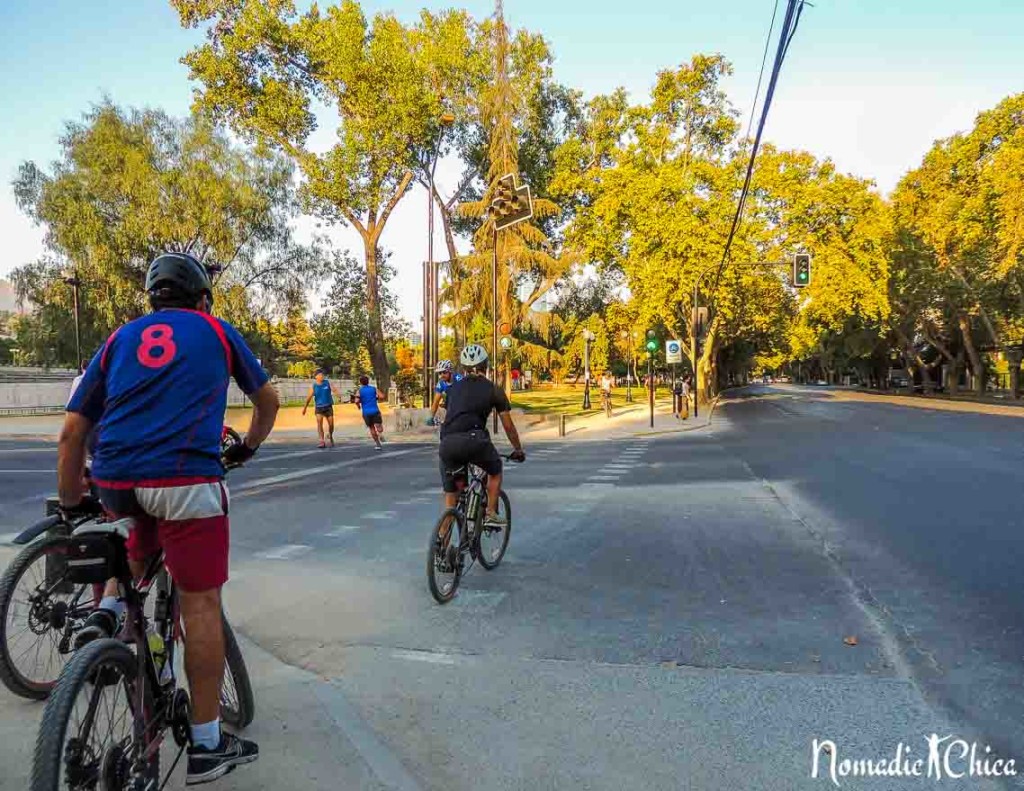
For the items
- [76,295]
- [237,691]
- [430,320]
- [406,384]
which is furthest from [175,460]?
[76,295]

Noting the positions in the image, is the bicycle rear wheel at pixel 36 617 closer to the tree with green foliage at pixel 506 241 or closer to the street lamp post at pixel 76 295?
the tree with green foliage at pixel 506 241

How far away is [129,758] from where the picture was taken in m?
2.20

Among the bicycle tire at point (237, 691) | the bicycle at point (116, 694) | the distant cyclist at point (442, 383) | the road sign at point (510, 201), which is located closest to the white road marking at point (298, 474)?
the distant cyclist at point (442, 383)

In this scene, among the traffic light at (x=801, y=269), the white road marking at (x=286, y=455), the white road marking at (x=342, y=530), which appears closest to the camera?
the white road marking at (x=342, y=530)

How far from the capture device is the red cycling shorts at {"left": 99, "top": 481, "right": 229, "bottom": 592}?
2.35 m

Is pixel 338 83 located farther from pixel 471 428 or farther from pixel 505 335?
pixel 471 428

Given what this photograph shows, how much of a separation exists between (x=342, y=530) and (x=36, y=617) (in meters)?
4.21

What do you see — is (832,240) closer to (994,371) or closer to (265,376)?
(265,376)

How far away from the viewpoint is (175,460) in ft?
7.80

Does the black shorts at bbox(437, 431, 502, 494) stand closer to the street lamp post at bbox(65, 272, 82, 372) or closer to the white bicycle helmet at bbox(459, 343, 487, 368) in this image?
the white bicycle helmet at bbox(459, 343, 487, 368)

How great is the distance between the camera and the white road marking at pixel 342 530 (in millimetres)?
7191

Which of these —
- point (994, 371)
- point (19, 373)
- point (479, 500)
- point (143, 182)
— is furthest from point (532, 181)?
point (994, 371)

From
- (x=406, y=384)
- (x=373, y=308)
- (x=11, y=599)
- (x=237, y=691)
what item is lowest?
(x=237, y=691)

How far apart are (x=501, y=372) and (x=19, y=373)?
40.9m
